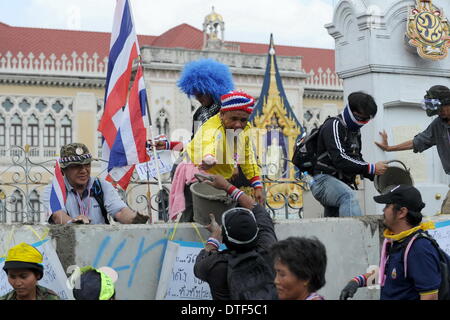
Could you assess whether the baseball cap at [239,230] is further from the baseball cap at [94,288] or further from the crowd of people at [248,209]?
the baseball cap at [94,288]

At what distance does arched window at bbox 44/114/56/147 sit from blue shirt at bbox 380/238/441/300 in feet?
152

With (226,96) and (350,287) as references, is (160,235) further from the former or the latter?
(350,287)

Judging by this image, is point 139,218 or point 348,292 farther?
point 139,218

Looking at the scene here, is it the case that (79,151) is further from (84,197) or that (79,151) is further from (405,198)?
(405,198)

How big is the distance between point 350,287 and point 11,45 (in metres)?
48.2

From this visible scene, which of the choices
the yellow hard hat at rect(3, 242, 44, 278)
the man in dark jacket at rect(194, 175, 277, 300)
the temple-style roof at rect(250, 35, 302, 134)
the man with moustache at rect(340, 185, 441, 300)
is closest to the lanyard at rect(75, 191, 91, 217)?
the man in dark jacket at rect(194, 175, 277, 300)

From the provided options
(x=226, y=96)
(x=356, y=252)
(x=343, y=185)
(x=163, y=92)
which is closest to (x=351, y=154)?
(x=343, y=185)

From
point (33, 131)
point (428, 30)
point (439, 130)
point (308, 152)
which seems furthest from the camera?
point (33, 131)

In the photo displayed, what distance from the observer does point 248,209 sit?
5.47 meters

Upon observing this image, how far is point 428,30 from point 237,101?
15.0ft

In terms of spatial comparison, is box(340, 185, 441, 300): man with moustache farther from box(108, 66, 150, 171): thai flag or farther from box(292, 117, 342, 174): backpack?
box(108, 66, 150, 171): thai flag

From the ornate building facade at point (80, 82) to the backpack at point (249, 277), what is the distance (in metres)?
42.8

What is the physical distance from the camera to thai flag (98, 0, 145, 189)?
7762 millimetres

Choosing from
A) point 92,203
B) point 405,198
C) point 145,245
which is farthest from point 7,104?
point 405,198
